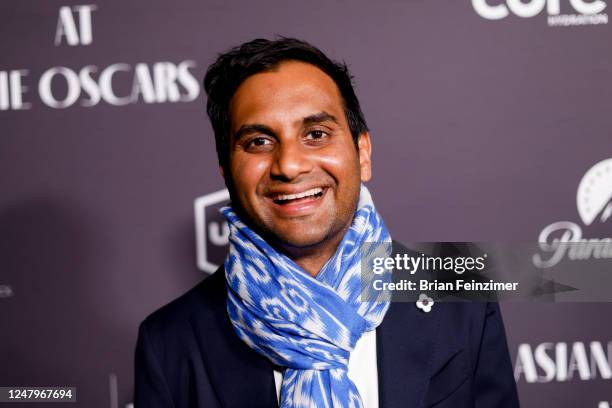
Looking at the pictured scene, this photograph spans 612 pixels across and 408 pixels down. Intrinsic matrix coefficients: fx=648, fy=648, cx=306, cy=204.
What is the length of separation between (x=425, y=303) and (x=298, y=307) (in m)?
0.27

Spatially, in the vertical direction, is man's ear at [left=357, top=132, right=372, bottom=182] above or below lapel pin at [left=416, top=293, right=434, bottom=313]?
above

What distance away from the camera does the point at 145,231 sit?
1935 mm

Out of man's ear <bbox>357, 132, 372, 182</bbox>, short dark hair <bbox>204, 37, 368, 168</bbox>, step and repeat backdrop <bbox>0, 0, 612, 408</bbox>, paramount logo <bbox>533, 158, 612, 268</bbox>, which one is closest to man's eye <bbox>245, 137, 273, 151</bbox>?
short dark hair <bbox>204, 37, 368, 168</bbox>

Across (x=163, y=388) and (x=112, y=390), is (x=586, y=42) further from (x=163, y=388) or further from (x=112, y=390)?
(x=112, y=390)

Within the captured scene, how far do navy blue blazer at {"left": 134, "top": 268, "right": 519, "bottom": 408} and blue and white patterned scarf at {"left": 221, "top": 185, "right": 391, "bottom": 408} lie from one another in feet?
0.14

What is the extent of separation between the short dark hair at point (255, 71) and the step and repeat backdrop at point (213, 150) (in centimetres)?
55

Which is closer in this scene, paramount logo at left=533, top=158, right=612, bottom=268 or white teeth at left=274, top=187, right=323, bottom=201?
white teeth at left=274, top=187, right=323, bottom=201

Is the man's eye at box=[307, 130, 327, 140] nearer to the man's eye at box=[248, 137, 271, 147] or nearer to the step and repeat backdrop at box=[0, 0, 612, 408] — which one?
the man's eye at box=[248, 137, 271, 147]

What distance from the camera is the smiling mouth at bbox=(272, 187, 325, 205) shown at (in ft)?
3.90

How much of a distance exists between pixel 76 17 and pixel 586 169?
157 cm

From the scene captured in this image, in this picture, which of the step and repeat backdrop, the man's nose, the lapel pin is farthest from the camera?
the step and repeat backdrop

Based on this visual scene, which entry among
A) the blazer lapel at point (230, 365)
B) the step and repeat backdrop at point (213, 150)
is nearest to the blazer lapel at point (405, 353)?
the blazer lapel at point (230, 365)

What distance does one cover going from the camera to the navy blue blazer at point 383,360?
1.23 metres

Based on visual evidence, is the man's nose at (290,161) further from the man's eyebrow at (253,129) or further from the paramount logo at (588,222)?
the paramount logo at (588,222)
